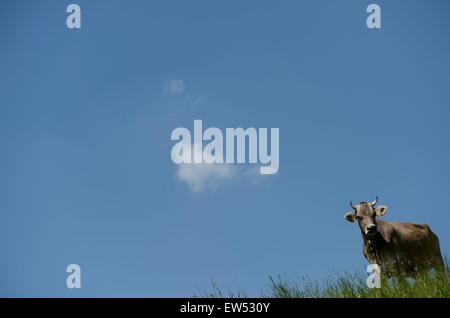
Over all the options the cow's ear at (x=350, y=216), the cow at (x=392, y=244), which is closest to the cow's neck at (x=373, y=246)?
the cow at (x=392, y=244)

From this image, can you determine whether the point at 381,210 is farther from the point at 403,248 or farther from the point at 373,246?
the point at 403,248

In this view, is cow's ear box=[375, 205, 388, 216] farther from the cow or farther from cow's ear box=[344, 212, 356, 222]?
cow's ear box=[344, 212, 356, 222]

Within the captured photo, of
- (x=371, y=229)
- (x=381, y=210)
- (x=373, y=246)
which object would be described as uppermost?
(x=381, y=210)

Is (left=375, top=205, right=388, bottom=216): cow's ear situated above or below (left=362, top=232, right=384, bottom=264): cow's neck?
above

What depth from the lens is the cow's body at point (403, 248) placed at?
15472mm

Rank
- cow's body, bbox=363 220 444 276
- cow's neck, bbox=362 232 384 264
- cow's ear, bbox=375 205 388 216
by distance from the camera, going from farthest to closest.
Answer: cow's ear, bbox=375 205 388 216 < cow's neck, bbox=362 232 384 264 < cow's body, bbox=363 220 444 276

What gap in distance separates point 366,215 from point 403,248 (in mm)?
1510

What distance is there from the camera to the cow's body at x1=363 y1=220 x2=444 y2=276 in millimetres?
15472

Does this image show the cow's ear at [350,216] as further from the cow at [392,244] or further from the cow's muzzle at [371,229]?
the cow's muzzle at [371,229]

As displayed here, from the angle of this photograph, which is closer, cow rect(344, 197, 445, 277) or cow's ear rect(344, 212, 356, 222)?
cow rect(344, 197, 445, 277)

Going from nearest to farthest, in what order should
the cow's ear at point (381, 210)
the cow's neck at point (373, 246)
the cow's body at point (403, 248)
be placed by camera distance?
the cow's body at point (403, 248) → the cow's neck at point (373, 246) → the cow's ear at point (381, 210)

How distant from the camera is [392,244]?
16.1 meters

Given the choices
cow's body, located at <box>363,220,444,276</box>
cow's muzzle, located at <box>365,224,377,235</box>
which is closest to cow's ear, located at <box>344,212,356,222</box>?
cow's body, located at <box>363,220,444,276</box>

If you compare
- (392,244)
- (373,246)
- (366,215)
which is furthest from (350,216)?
(392,244)
